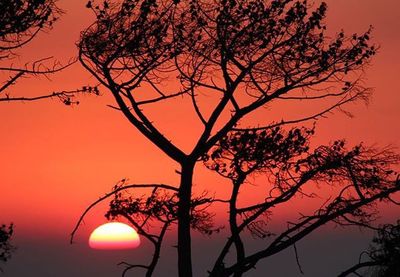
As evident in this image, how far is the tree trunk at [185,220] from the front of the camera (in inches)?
716

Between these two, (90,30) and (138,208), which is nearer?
(90,30)

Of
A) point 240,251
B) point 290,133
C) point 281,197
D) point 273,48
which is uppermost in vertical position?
point 273,48

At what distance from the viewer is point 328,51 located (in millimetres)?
18656

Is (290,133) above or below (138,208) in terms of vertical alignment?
above

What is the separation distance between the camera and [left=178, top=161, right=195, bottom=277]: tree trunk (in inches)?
716

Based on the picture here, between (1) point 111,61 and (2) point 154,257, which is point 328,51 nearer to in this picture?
(1) point 111,61

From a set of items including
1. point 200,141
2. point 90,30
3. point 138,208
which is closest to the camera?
point 90,30

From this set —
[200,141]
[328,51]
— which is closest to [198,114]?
[200,141]

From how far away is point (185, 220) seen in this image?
1833 centimetres

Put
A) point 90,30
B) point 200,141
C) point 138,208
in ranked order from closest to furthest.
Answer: point 90,30, point 200,141, point 138,208

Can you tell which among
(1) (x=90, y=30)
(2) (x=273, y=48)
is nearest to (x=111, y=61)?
(1) (x=90, y=30)

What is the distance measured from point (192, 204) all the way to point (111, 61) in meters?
4.33

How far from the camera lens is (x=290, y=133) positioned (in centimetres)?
1922

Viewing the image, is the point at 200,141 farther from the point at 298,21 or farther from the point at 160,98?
the point at 298,21
